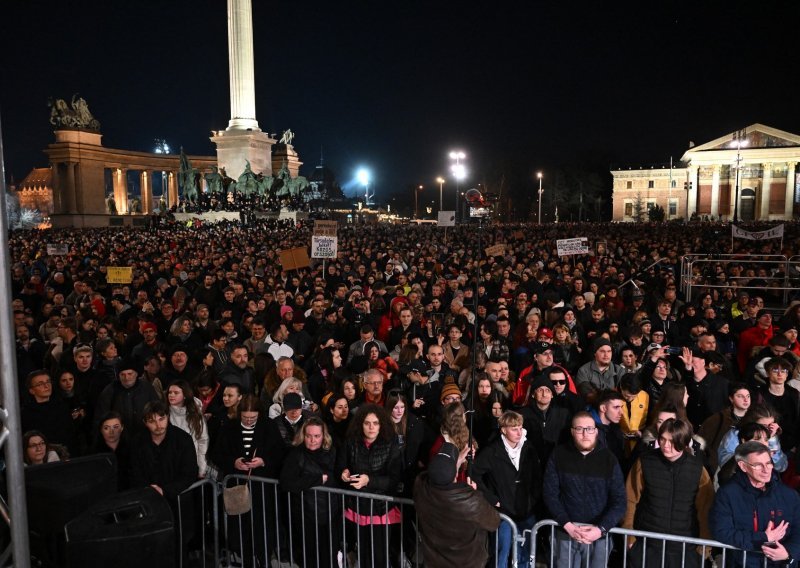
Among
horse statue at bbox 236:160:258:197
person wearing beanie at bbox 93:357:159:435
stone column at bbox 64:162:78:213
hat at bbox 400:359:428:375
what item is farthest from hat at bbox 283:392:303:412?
stone column at bbox 64:162:78:213

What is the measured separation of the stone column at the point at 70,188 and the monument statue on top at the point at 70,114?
369cm

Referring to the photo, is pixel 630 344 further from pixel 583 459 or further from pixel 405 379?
pixel 583 459

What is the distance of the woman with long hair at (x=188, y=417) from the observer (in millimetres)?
5695

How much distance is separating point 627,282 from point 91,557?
12841mm

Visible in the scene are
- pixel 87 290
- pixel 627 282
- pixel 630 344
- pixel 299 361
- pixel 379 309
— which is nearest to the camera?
pixel 630 344

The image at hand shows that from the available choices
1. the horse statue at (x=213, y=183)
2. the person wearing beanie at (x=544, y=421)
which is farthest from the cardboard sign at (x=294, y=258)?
the horse statue at (x=213, y=183)

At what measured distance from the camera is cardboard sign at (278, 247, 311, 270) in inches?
613

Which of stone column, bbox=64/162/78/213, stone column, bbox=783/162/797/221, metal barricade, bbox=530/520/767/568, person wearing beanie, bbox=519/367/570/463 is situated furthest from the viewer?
stone column, bbox=783/162/797/221

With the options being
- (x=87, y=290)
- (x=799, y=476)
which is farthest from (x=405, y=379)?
(x=87, y=290)

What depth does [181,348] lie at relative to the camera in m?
7.88

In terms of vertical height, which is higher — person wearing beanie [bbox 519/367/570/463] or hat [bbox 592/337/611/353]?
hat [bbox 592/337/611/353]

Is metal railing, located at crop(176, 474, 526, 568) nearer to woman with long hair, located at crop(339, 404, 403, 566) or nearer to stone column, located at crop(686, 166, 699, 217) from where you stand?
woman with long hair, located at crop(339, 404, 403, 566)

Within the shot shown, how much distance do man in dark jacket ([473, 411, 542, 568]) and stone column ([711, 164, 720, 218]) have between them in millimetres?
103951

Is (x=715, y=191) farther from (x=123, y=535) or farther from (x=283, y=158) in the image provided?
(x=123, y=535)
